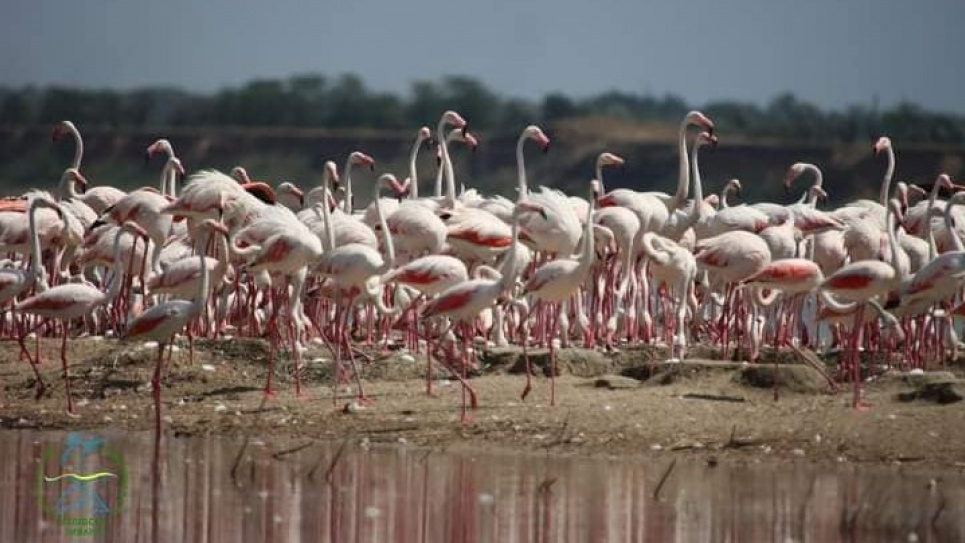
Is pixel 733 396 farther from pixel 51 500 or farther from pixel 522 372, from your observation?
pixel 51 500

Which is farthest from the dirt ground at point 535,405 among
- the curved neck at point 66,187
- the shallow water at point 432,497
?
the curved neck at point 66,187

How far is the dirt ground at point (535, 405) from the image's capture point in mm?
11688

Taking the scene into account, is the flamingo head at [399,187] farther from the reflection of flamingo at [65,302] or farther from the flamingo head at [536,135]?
the reflection of flamingo at [65,302]

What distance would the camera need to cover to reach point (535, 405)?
12.7m

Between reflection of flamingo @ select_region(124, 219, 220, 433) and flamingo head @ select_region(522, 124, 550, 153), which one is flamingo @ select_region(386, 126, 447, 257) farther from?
reflection of flamingo @ select_region(124, 219, 220, 433)

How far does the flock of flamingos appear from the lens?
13016 mm

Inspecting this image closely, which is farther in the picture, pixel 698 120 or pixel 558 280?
pixel 698 120

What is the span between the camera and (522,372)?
46.0ft

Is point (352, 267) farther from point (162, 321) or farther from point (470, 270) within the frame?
point (470, 270)

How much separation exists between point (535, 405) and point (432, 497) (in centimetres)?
262

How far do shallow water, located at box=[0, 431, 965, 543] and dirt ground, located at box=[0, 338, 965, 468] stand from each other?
1.18 feet

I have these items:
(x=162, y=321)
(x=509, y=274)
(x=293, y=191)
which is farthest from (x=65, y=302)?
(x=293, y=191)

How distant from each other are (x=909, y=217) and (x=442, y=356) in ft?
16.2

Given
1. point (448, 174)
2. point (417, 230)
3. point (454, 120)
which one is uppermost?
point (454, 120)
